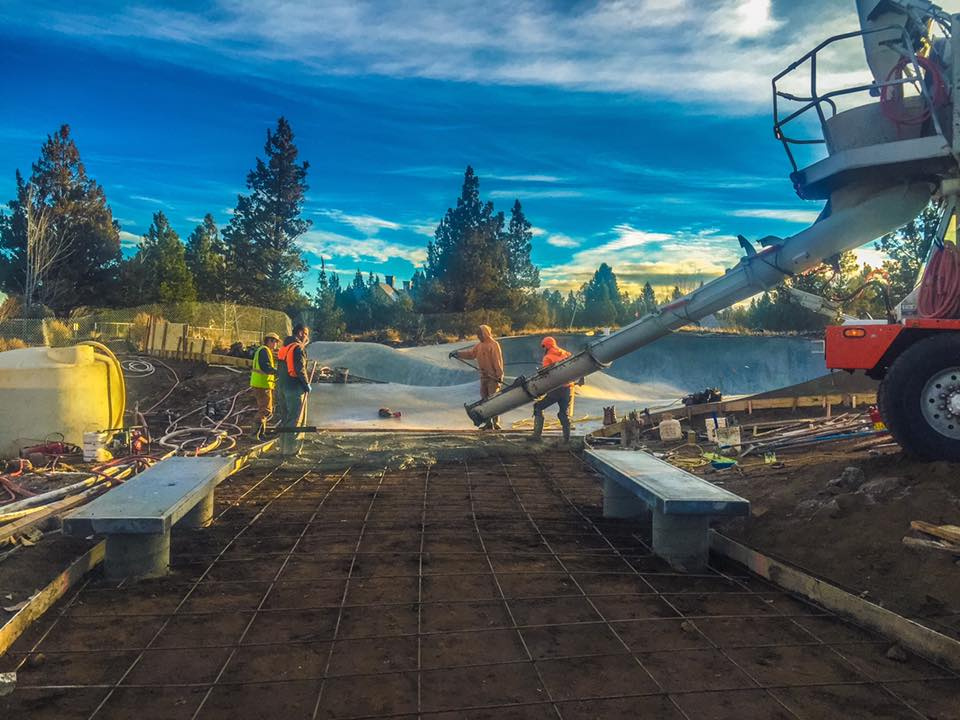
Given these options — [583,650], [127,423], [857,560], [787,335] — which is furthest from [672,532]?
[787,335]

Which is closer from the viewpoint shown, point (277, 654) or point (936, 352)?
point (277, 654)

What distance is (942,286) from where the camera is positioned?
516cm

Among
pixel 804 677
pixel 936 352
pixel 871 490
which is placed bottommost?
pixel 804 677

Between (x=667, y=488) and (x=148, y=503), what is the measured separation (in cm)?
293

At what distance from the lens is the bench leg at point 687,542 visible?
410cm

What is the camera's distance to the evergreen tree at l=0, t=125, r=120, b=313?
31828 mm

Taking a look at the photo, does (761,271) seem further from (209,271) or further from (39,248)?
(209,271)

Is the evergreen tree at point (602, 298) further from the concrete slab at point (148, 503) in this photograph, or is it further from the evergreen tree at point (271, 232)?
the concrete slab at point (148, 503)

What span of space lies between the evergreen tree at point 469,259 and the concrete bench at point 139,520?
3179 centimetres

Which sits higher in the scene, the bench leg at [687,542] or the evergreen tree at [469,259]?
the evergreen tree at [469,259]

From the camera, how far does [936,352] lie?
16.3 ft

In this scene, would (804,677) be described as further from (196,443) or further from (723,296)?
(196,443)

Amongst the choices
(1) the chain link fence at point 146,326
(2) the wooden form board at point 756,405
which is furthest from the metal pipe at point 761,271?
(1) the chain link fence at point 146,326

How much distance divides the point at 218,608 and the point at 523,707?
5.65 feet
